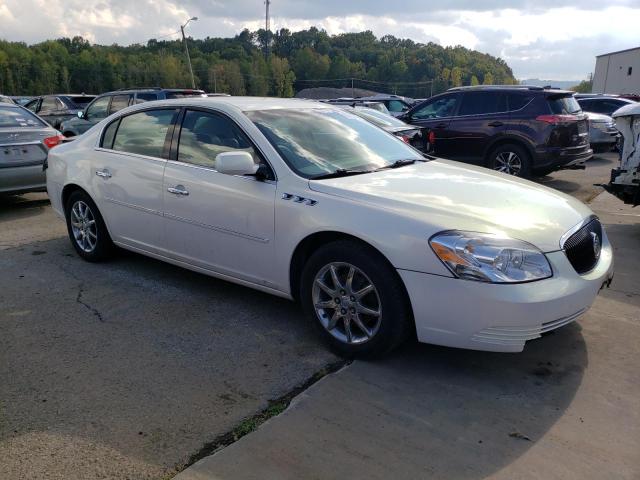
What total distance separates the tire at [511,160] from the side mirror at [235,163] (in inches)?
276

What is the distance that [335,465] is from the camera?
254 cm

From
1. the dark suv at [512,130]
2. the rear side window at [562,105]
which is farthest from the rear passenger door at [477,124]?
the rear side window at [562,105]

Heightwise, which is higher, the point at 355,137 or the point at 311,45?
the point at 311,45

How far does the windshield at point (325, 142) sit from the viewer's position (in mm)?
3930

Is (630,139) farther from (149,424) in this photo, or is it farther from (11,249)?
(11,249)

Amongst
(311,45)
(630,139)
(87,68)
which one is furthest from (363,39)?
(630,139)

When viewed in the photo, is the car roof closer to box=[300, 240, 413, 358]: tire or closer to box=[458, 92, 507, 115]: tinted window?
box=[300, 240, 413, 358]: tire

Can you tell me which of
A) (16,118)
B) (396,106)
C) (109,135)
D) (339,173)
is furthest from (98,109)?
(339,173)

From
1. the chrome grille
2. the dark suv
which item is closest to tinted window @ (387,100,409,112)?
the dark suv

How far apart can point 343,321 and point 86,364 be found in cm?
163

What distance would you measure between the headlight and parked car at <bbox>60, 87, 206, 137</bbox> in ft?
32.6

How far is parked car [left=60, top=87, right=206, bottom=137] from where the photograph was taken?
1216 cm

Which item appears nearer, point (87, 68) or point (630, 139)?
point (630, 139)

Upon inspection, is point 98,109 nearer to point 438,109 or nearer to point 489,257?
point 438,109
